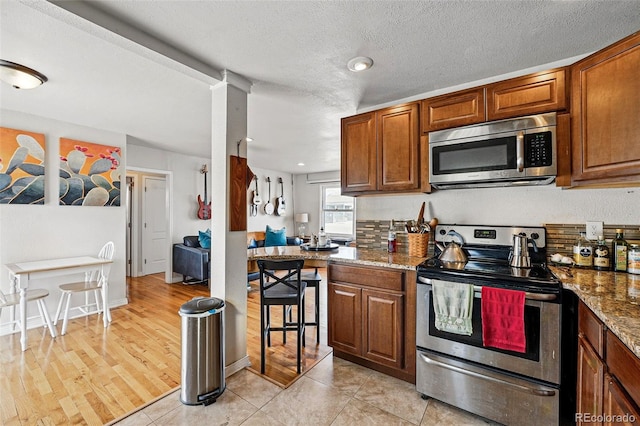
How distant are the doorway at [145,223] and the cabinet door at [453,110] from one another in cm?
496

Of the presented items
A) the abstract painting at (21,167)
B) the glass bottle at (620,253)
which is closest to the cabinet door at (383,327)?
the glass bottle at (620,253)

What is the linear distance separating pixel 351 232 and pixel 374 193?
15.1 feet

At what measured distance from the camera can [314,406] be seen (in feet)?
5.98

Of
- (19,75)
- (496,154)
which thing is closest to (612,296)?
(496,154)

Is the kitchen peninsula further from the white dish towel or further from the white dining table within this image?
the white dining table

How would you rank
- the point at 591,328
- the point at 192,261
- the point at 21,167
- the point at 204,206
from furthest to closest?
the point at 204,206 < the point at 192,261 < the point at 21,167 < the point at 591,328

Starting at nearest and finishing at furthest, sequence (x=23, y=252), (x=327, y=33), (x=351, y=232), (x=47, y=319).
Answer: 1. (x=327, y=33)
2. (x=47, y=319)
3. (x=23, y=252)
4. (x=351, y=232)

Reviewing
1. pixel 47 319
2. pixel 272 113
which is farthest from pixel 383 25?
pixel 47 319

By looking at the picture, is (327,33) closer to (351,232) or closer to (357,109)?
(357,109)

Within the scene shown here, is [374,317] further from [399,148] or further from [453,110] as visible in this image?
[453,110]

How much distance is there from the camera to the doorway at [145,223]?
548 centimetres

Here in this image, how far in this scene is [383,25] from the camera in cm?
161

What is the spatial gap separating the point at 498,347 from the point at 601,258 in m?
0.92

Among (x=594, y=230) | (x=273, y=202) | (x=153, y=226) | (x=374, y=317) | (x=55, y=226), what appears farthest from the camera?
(x=273, y=202)
